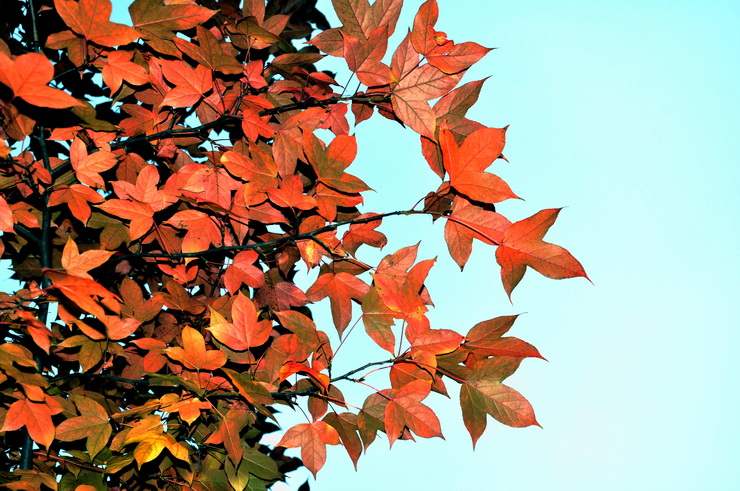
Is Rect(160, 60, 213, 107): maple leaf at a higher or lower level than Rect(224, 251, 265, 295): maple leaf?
higher

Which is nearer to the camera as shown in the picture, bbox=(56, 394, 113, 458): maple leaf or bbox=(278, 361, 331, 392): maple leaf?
bbox=(278, 361, 331, 392): maple leaf

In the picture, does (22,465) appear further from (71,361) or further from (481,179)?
(481,179)

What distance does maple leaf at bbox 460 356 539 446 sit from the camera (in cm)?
146

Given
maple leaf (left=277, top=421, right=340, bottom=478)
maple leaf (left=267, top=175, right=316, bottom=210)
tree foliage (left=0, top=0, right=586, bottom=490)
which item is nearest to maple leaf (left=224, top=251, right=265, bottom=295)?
tree foliage (left=0, top=0, right=586, bottom=490)

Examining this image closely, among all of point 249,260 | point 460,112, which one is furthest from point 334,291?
point 460,112

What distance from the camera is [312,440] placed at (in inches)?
57.5

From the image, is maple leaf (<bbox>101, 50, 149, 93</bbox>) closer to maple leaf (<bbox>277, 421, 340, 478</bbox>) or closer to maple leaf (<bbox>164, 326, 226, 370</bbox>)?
maple leaf (<bbox>164, 326, 226, 370</bbox>)

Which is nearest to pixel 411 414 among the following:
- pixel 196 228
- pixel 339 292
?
pixel 339 292

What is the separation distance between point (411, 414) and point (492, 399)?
0.72ft

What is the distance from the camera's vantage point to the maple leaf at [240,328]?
4.71 ft

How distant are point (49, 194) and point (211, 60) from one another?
0.57m

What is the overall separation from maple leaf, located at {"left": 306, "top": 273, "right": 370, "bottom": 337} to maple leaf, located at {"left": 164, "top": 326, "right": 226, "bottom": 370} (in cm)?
32

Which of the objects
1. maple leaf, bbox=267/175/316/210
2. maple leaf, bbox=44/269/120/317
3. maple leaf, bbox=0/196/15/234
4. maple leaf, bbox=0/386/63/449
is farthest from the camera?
maple leaf, bbox=267/175/316/210

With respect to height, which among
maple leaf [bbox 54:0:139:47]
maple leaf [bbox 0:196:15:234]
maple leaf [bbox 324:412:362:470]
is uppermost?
maple leaf [bbox 54:0:139:47]
